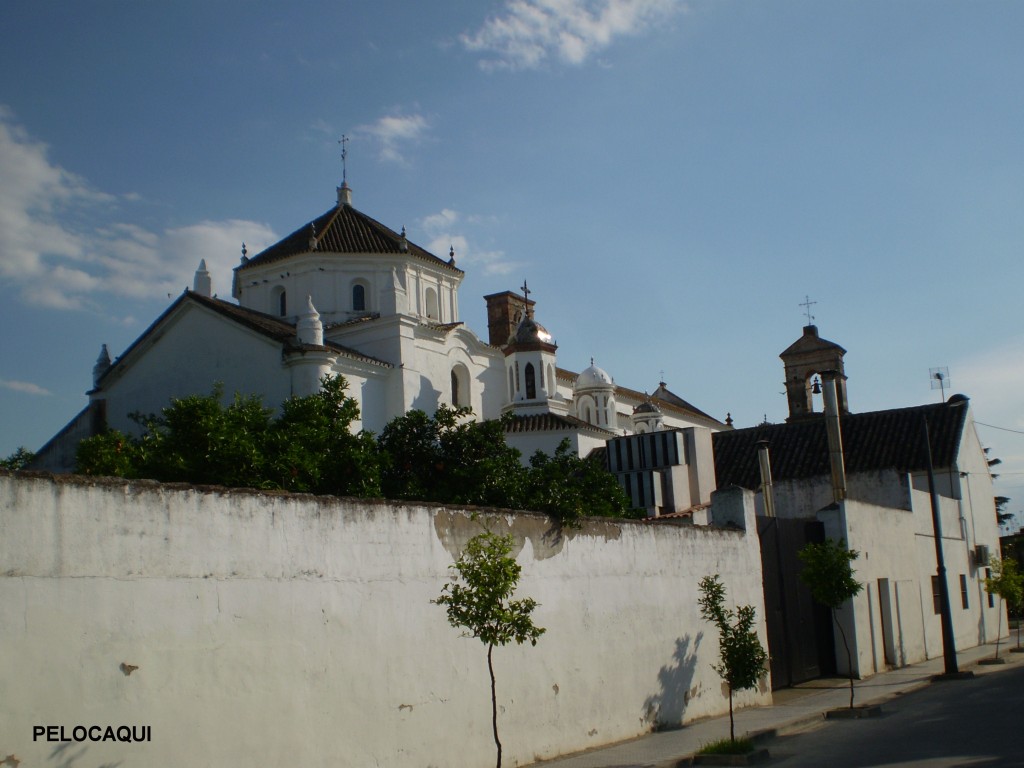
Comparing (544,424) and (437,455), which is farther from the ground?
(544,424)

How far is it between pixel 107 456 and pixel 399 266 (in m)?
18.7

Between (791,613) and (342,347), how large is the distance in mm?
18011

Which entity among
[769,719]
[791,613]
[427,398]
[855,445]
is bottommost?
[769,719]

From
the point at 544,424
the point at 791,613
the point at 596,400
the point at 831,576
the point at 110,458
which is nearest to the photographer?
the point at 831,576

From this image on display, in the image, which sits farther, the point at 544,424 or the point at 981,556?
the point at 544,424

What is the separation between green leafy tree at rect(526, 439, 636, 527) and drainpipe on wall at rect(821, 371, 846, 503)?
15.8 ft

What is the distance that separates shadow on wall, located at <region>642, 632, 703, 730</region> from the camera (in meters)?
13.3

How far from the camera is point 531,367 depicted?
136 ft

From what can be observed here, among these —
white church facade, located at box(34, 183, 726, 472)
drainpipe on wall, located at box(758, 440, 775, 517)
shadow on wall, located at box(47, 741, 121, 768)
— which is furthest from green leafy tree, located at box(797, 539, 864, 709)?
white church facade, located at box(34, 183, 726, 472)

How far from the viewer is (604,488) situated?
23.2 metres

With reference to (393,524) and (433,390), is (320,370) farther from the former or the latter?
(393,524)

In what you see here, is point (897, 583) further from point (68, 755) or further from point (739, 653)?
point (68, 755)

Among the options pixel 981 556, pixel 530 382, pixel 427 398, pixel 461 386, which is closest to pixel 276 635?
pixel 427 398

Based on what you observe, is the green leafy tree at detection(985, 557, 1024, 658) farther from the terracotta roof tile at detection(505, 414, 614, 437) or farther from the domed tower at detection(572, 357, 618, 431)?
the domed tower at detection(572, 357, 618, 431)
